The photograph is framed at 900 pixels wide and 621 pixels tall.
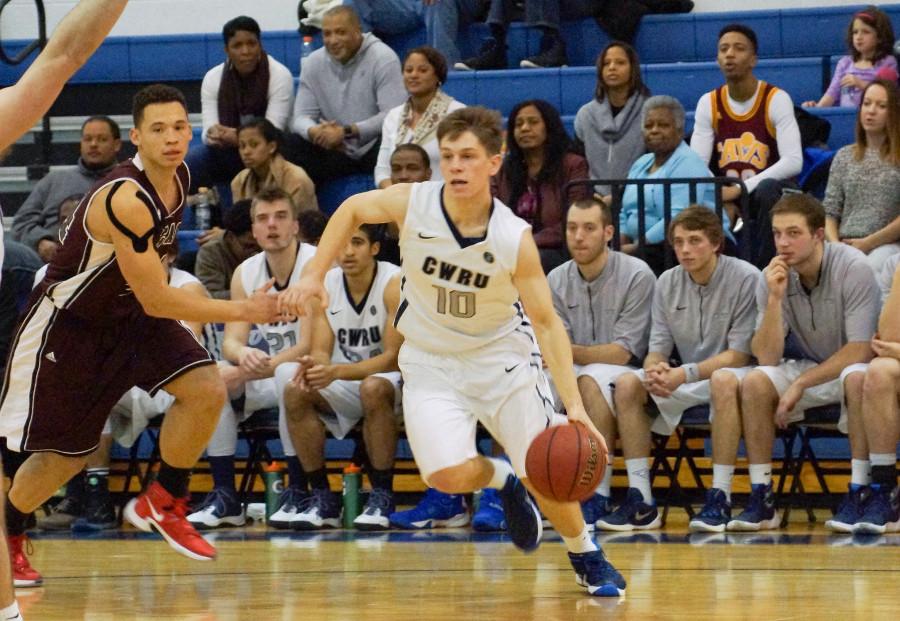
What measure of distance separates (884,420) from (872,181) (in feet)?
4.91

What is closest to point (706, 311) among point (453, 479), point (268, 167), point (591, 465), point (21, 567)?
point (453, 479)

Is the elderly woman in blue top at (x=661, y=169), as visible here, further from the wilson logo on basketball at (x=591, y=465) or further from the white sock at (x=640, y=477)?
the wilson logo on basketball at (x=591, y=465)

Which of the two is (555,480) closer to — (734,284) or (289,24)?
(734,284)

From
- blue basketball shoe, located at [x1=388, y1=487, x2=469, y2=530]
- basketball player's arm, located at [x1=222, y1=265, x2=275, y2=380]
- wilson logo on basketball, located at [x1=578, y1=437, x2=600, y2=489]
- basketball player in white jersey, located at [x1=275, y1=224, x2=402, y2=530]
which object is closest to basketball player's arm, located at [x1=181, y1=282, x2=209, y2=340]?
basketball player's arm, located at [x1=222, y1=265, x2=275, y2=380]

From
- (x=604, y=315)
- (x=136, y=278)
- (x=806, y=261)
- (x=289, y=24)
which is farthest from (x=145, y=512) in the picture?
(x=289, y=24)

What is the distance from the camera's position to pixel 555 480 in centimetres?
502

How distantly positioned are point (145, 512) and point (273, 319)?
1.16m

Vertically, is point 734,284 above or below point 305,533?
above

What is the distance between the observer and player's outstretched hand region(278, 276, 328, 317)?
5.00 metres

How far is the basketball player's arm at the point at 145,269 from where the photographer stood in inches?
209

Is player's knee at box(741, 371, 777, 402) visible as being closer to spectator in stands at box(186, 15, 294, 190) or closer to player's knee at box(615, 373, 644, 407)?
player's knee at box(615, 373, 644, 407)

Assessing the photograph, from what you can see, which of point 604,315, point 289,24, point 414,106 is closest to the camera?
point 604,315

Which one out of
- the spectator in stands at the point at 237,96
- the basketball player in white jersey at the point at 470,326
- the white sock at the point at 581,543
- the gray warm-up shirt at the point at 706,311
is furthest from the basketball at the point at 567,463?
the spectator in stands at the point at 237,96

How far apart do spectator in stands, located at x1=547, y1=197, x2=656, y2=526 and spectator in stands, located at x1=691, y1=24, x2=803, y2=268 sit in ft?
3.21
